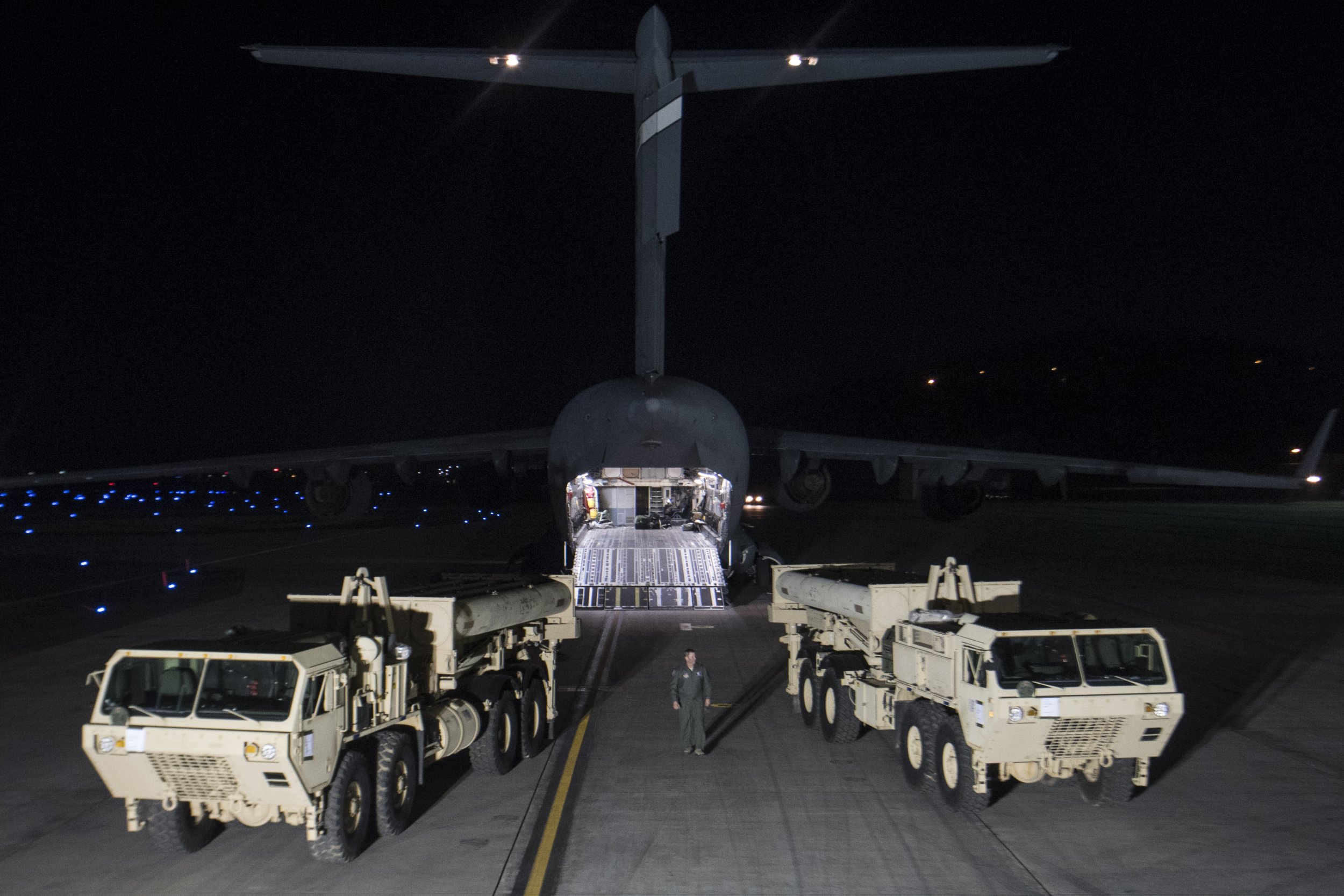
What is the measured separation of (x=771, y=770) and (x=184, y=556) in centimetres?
2974

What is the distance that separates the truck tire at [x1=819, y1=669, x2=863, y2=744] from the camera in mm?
11516

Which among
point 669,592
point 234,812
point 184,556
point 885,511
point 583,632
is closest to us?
point 234,812

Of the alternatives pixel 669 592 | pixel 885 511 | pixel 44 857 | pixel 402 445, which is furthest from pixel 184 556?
pixel 885 511

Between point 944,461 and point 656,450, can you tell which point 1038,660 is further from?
point 944,461

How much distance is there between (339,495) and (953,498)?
1625 centimetres

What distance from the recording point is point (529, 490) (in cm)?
7650

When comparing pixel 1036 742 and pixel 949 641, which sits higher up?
pixel 949 641

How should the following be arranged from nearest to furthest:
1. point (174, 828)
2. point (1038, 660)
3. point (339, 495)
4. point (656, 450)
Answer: point (174, 828) < point (1038, 660) < point (656, 450) < point (339, 495)

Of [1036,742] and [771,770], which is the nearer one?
[1036,742]

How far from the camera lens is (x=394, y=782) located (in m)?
8.70

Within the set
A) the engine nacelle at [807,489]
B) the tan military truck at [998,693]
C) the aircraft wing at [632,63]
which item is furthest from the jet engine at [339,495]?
the tan military truck at [998,693]

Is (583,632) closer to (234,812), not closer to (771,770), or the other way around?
(771,770)

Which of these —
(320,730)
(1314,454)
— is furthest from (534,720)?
(1314,454)

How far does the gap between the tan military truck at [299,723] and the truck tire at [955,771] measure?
4.35 meters
